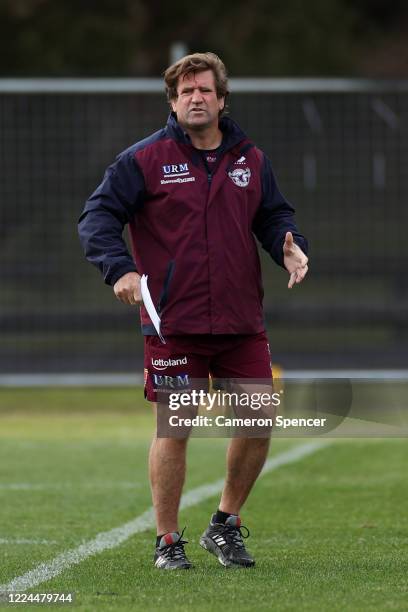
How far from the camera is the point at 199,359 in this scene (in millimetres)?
6367

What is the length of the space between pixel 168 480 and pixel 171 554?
29cm

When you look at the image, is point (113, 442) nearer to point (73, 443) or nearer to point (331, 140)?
point (73, 443)

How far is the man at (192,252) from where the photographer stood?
248 inches

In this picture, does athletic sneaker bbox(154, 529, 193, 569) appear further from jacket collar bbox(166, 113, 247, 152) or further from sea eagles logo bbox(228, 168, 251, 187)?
jacket collar bbox(166, 113, 247, 152)

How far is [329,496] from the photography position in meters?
8.63

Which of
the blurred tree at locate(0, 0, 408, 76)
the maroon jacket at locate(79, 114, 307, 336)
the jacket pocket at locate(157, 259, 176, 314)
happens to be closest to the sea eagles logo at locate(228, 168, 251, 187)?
the maroon jacket at locate(79, 114, 307, 336)

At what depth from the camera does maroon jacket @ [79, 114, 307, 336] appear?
20.7 ft

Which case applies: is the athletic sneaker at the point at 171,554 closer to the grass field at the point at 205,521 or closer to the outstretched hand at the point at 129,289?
the grass field at the point at 205,521

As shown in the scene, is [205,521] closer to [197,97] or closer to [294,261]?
[294,261]

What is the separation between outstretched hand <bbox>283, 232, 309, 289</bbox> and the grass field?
114 centimetres

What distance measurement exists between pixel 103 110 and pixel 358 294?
10.4 feet

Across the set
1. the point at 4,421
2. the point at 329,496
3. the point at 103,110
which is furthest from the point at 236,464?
the point at 103,110

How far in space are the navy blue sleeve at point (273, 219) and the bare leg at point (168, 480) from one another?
0.90 metres

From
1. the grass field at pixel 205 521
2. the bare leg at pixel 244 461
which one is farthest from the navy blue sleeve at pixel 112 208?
the grass field at pixel 205 521
